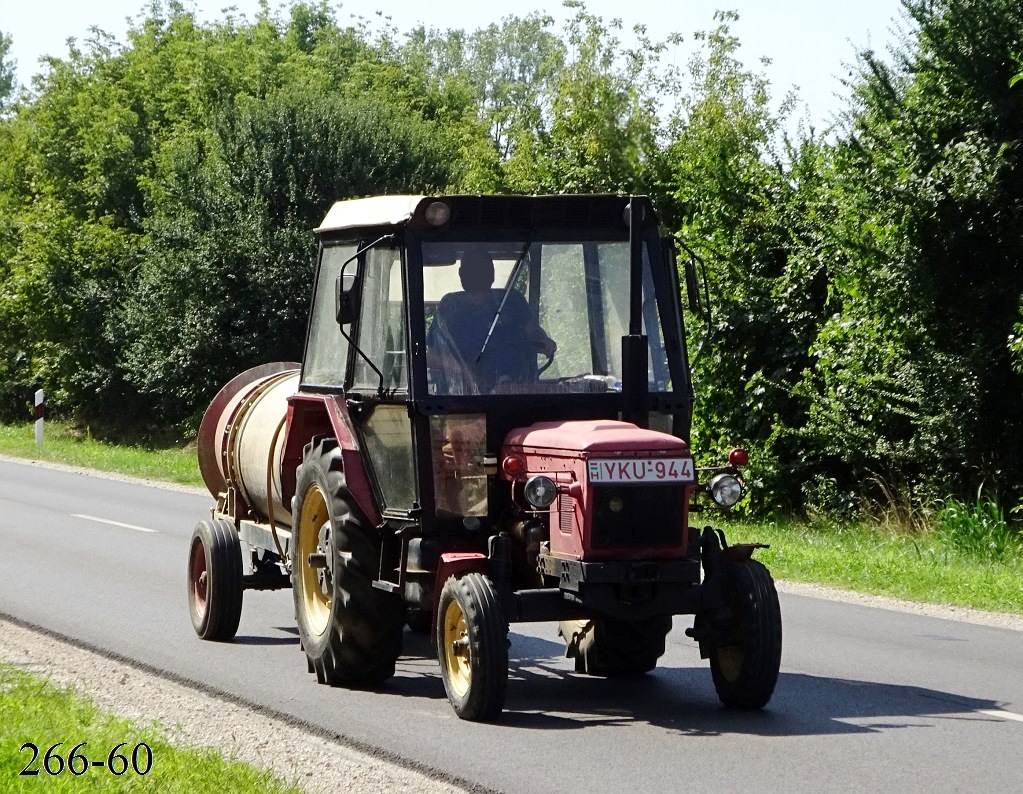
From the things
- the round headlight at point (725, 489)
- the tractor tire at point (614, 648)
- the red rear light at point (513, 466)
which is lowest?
the tractor tire at point (614, 648)

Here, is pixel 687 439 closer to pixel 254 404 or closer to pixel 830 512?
pixel 254 404

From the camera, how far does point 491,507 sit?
805 cm

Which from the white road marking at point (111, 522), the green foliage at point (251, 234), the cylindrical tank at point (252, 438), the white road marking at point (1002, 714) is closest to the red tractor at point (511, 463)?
the cylindrical tank at point (252, 438)

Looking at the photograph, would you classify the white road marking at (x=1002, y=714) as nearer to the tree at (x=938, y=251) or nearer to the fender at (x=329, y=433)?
the fender at (x=329, y=433)

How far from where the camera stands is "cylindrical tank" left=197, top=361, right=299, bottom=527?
1028cm

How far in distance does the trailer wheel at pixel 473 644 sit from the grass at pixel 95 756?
4.36ft

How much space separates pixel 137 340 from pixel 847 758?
3319 centimetres

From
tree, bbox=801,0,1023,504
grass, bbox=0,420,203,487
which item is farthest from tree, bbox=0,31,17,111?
tree, bbox=801,0,1023,504

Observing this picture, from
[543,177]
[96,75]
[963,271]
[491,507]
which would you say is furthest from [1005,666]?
[96,75]

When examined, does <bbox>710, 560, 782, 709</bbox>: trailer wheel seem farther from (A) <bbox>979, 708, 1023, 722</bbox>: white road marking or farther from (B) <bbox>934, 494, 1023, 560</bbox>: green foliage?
(B) <bbox>934, 494, 1023, 560</bbox>: green foliage

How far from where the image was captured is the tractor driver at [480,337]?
26.6 ft

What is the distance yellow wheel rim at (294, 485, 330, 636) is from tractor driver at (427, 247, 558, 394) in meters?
1.38

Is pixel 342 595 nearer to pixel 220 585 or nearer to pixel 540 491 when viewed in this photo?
pixel 540 491

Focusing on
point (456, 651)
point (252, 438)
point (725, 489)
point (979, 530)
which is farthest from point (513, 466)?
point (979, 530)
